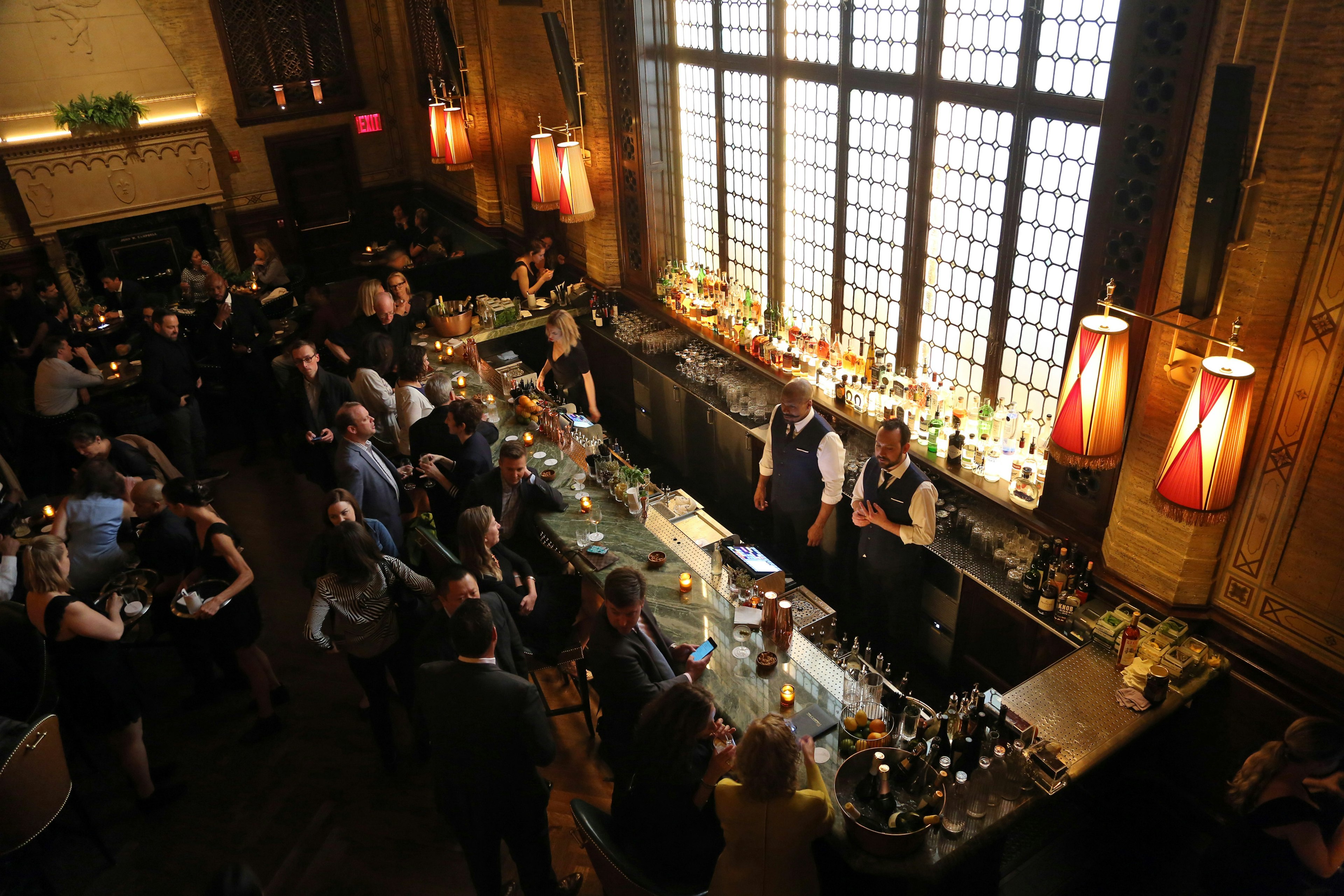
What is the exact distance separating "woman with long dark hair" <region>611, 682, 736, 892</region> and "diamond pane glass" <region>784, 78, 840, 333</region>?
13.3 ft

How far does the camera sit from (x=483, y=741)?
3.46 metres

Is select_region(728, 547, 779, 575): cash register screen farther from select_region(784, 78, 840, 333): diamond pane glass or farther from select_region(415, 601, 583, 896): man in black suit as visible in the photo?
select_region(784, 78, 840, 333): diamond pane glass

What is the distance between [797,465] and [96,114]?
1108cm

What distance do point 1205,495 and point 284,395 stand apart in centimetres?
613

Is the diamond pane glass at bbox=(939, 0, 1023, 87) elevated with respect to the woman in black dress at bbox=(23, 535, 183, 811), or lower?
elevated

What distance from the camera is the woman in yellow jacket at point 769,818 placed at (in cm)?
296

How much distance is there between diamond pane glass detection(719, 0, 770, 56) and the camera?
635 centimetres

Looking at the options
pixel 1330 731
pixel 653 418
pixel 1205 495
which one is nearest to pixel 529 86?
pixel 653 418

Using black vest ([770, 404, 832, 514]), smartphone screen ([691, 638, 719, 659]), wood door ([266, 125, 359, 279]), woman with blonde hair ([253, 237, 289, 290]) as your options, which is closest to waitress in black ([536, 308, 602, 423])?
black vest ([770, 404, 832, 514])

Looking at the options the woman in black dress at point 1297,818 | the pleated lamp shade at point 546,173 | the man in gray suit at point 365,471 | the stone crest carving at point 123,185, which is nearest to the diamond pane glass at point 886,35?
the pleated lamp shade at point 546,173

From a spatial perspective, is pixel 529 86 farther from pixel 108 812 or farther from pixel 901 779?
pixel 901 779

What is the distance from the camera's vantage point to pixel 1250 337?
3418 mm

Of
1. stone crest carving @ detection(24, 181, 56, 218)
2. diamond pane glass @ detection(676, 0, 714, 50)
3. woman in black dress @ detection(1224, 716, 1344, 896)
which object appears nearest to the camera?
woman in black dress @ detection(1224, 716, 1344, 896)

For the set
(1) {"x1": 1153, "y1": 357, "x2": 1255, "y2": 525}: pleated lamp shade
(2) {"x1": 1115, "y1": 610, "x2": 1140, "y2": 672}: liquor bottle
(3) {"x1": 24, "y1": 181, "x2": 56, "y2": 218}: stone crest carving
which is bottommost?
(2) {"x1": 1115, "y1": 610, "x2": 1140, "y2": 672}: liquor bottle
